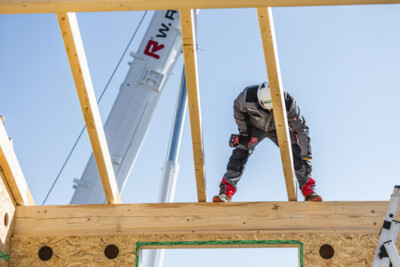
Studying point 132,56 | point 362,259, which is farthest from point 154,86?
point 362,259

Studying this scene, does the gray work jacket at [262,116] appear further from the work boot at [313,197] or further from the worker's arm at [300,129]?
the work boot at [313,197]

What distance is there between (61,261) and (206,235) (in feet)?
3.41

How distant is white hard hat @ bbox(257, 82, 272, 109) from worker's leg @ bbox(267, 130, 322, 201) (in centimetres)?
35

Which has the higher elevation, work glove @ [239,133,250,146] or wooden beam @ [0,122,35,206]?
work glove @ [239,133,250,146]

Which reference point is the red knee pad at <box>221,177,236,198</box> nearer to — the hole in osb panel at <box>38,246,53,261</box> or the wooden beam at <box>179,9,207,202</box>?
the wooden beam at <box>179,9,207,202</box>

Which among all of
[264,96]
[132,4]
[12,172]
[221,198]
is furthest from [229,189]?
[132,4]

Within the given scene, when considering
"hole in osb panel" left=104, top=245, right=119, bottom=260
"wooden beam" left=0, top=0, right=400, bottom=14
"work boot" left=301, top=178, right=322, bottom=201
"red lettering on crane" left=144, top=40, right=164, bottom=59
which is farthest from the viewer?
"red lettering on crane" left=144, top=40, right=164, bottom=59

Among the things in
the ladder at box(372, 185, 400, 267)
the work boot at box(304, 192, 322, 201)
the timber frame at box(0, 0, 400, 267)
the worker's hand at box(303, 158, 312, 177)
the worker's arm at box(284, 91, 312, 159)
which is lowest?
the ladder at box(372, 185, 400, 267)

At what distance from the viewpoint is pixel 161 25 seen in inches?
270

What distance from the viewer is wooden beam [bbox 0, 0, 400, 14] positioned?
3648mm

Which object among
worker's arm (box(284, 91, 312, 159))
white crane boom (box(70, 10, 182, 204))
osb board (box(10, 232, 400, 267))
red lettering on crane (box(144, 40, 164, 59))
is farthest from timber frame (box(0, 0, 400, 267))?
red lettering on crane (box(144, 40, 164, 59))

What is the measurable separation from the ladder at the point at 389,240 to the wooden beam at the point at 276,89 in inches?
30.3

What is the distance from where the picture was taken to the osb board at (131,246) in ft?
15.2

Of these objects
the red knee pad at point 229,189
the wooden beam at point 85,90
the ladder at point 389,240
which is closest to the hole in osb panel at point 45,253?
the wooden beam at point 85,90
